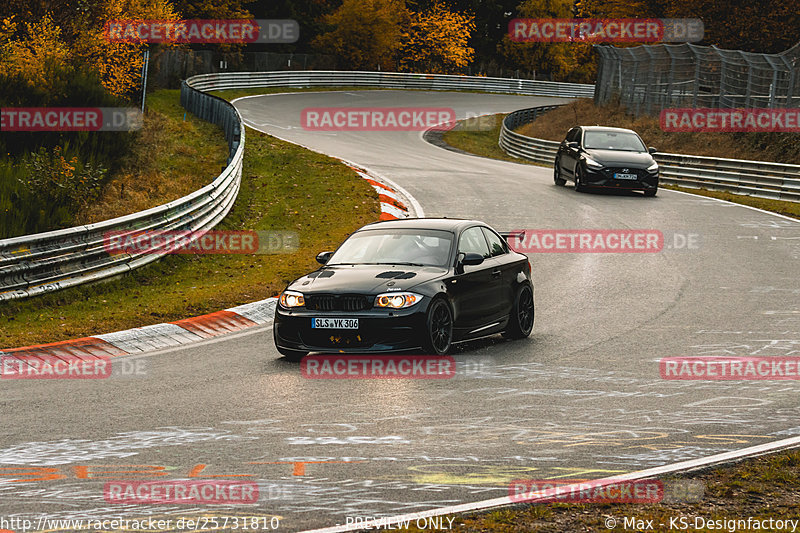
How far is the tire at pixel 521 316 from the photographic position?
1241 cm

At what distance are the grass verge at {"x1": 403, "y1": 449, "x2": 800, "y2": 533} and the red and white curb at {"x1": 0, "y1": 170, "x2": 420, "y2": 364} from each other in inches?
267

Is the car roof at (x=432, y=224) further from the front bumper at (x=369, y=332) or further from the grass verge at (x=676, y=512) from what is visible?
the grass verge at (x=676, y=512)

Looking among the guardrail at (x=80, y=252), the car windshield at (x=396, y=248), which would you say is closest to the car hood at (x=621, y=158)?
the guardrail at (x=80, y=252)

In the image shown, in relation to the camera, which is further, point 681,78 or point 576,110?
point 576,110

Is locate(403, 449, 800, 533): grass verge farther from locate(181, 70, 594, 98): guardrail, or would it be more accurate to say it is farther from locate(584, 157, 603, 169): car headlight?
locate(181, 70, 594, 98): guardrail

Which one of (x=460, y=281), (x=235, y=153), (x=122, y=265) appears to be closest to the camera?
(x=460, y=281)

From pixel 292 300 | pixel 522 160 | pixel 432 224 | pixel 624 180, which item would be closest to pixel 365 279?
pixel 292 300

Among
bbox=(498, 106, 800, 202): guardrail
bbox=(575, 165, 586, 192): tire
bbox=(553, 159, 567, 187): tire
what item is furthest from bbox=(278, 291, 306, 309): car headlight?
bbox=(498, 106, 800, 202): guardrail

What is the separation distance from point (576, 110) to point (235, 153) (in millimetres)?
30550

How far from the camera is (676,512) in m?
5.88

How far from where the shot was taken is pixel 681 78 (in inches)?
1570

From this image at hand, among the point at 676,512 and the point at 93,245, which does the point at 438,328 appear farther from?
the point at 93,245

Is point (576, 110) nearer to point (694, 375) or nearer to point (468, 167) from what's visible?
point (468, 167)

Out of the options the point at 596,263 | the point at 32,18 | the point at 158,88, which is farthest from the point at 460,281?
the point at 158,88
